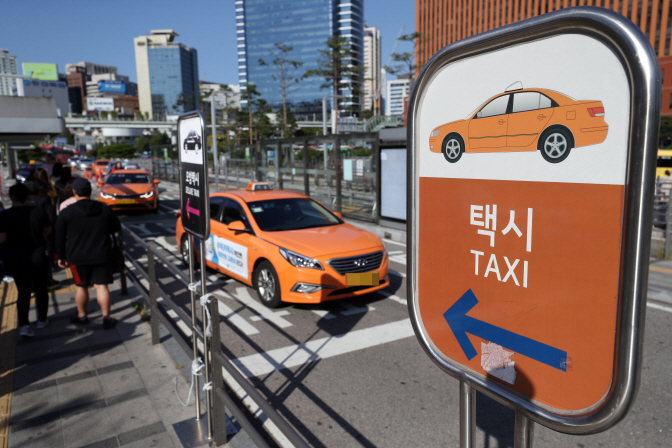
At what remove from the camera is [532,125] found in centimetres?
108

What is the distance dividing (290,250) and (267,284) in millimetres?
617

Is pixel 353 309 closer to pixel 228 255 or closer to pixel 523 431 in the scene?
pixel 228 255

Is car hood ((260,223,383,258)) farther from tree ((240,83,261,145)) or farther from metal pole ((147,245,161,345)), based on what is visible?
tree ((240,83,261,145))

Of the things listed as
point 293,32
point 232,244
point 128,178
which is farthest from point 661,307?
point 293,32

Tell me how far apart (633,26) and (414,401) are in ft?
11.9

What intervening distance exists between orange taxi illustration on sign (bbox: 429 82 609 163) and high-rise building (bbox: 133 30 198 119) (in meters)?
175

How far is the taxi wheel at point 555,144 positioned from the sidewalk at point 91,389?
3.17 m

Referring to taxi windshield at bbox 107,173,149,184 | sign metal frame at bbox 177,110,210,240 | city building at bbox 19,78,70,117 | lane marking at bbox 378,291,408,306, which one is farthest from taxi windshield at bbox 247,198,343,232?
taxi windshield at bbox 107,173,149,184

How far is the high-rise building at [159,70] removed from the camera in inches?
6491

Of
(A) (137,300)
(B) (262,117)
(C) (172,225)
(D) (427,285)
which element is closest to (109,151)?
(B) (262,117)

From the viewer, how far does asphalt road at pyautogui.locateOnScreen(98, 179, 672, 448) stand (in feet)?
11.5

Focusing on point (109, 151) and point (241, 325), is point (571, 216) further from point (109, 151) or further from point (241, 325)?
point (109, 151)

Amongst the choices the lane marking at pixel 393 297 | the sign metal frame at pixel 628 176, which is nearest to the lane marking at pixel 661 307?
the lane marking at pixel 393 297

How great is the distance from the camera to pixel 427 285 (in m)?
1.47
